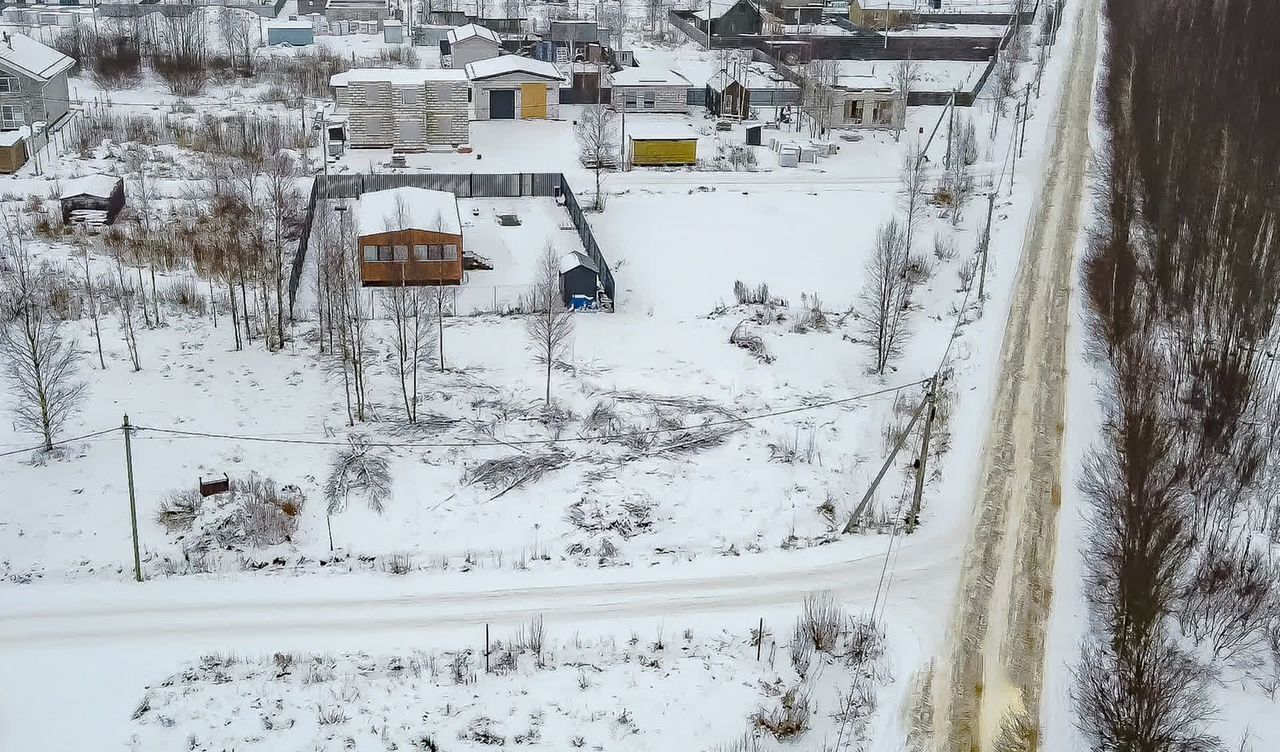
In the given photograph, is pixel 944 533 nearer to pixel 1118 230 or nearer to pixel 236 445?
pixel 236 445

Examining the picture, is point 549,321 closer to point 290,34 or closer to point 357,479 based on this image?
point 357,479

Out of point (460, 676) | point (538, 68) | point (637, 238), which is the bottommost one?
point (460, 676)

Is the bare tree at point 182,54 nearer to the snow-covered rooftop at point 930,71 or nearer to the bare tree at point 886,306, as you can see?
the snow-covered rooftop at point 930,71

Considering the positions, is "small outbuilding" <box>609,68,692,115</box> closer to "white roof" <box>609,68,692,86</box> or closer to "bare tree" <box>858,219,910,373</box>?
"white roof" <box>609,68,692,86</box>

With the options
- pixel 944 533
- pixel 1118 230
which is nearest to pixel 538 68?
pixel 1118 230

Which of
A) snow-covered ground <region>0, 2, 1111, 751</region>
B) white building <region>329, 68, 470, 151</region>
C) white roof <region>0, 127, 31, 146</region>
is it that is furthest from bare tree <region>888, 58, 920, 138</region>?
white roof <region>0, 127, 31, 146</region>
